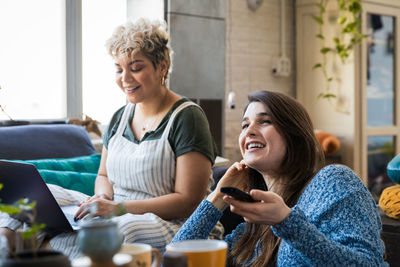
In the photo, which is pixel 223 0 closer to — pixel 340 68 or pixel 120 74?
pixel 340 68

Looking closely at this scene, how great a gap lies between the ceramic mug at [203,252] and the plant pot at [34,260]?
23 cm

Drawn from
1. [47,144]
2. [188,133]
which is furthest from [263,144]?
[47,144]

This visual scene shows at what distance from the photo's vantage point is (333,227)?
116 cm

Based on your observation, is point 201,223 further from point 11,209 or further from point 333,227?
point 11,209

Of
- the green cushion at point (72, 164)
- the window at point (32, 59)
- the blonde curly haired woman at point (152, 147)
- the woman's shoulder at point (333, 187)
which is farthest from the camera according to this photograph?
the window at point (32, 59)

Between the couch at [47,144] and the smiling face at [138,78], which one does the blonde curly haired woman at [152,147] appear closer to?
the smiling face at [138,78]

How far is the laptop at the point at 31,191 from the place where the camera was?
1.25 meters

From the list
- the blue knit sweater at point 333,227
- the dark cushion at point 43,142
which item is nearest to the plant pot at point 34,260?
the blue knit sweater at point 333,227

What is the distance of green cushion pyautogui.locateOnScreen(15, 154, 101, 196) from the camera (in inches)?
79.8

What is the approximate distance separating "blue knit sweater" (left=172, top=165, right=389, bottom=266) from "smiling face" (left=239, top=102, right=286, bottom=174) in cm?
13

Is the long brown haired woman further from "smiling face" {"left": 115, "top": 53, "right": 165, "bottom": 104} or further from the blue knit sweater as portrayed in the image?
"smiling face" {"left": 115, "top": 53, "right": 165, "bottom": 104}

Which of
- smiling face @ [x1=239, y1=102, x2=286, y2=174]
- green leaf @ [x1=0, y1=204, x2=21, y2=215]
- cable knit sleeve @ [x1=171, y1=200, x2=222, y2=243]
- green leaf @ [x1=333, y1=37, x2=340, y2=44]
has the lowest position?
cable knit sleeve @ [x1=171, y1=200, x2=222, y2=243]

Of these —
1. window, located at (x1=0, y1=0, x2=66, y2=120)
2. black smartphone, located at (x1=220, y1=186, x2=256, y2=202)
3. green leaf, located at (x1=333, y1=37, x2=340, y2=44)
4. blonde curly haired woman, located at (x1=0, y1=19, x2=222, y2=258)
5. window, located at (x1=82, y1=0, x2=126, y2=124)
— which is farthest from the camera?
green leaf, located at (x1=333, y1=37, x2=340, y2=44)

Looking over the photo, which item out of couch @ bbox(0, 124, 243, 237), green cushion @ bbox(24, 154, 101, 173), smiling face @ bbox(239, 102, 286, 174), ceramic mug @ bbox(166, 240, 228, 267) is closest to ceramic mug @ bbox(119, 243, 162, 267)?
ceramic mug @ bbox(166, 240, 228, 267)
